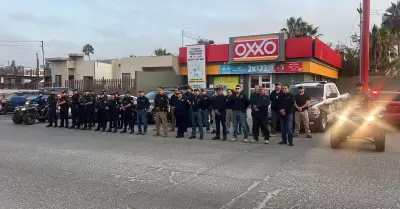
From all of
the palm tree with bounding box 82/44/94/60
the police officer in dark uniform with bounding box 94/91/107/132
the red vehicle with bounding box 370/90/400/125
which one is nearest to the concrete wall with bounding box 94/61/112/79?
the police officer in dark uniform with bounding box 94/91/107/132

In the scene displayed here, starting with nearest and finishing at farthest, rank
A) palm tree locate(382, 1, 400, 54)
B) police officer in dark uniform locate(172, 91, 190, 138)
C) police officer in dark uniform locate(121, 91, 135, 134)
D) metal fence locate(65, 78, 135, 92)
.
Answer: police officer in dark uniform locate(172, 91, 190, 138) < police officer in dark uniform locate(121, 91, 135, 134) < metal fence locate(65, 78, 135, 92) < palm tree locate(382, 1, 400, 54)

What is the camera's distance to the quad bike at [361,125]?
894cm

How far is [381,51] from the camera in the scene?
124 feet

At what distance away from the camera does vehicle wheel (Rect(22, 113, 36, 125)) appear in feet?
56.0

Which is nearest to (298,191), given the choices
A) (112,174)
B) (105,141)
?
(112,174)

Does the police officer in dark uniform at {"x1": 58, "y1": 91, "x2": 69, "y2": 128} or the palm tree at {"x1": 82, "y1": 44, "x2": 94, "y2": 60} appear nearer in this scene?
the police officer in dark uniform at {"x1": 58, "y1": 91, "x2": 69, "y2": 128}

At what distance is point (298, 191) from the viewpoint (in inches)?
226

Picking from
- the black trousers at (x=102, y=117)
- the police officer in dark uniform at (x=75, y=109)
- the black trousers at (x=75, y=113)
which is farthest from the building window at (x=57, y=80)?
the black trousers at (x=102, y=117)

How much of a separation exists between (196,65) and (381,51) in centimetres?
2162

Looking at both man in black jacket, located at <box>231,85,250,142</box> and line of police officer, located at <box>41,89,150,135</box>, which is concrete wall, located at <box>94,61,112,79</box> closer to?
line of police officer, located at <box>41,89,150,135</box>

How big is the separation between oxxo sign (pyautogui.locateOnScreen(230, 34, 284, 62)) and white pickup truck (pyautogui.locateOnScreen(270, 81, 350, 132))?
10.7 m

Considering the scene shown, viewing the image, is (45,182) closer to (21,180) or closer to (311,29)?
(21,180)

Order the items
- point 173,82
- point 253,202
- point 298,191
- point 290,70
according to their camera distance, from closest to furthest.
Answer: point 253,202, point 298,191, point 290,70, point 173,82

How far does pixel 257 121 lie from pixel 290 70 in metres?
14.9
